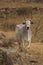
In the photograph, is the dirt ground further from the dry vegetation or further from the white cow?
the white cow

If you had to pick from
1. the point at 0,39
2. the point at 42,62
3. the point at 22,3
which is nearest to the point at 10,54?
the point at 42,62

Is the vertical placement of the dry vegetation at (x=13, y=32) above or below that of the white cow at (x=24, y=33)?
below

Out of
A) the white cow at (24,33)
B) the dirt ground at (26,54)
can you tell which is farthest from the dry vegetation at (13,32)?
the white cow at (24,33)

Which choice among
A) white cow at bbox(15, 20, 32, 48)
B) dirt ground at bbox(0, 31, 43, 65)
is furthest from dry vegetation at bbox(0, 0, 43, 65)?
white cow at bbox(15, 20, 32, 48)

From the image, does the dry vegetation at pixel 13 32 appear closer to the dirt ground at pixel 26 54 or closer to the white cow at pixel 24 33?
the dirt ground at pixel 26 54

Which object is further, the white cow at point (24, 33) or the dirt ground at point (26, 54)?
the white cow at point (24, 33)

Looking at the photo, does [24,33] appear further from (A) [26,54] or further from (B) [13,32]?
(B) [13,32]

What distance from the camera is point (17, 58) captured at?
745cm

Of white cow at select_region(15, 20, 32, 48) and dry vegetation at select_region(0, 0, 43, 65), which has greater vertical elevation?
white cow at select_region(15, 20, 32, 48)

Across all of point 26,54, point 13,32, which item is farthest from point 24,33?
point 13,32

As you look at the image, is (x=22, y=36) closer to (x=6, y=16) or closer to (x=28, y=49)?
(x=28, y=49)

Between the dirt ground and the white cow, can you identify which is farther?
the white cow

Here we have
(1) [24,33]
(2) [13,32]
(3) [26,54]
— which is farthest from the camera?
(2) [13,32]

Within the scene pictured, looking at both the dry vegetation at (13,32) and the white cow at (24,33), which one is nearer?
the dry vegetation at (13,32)
